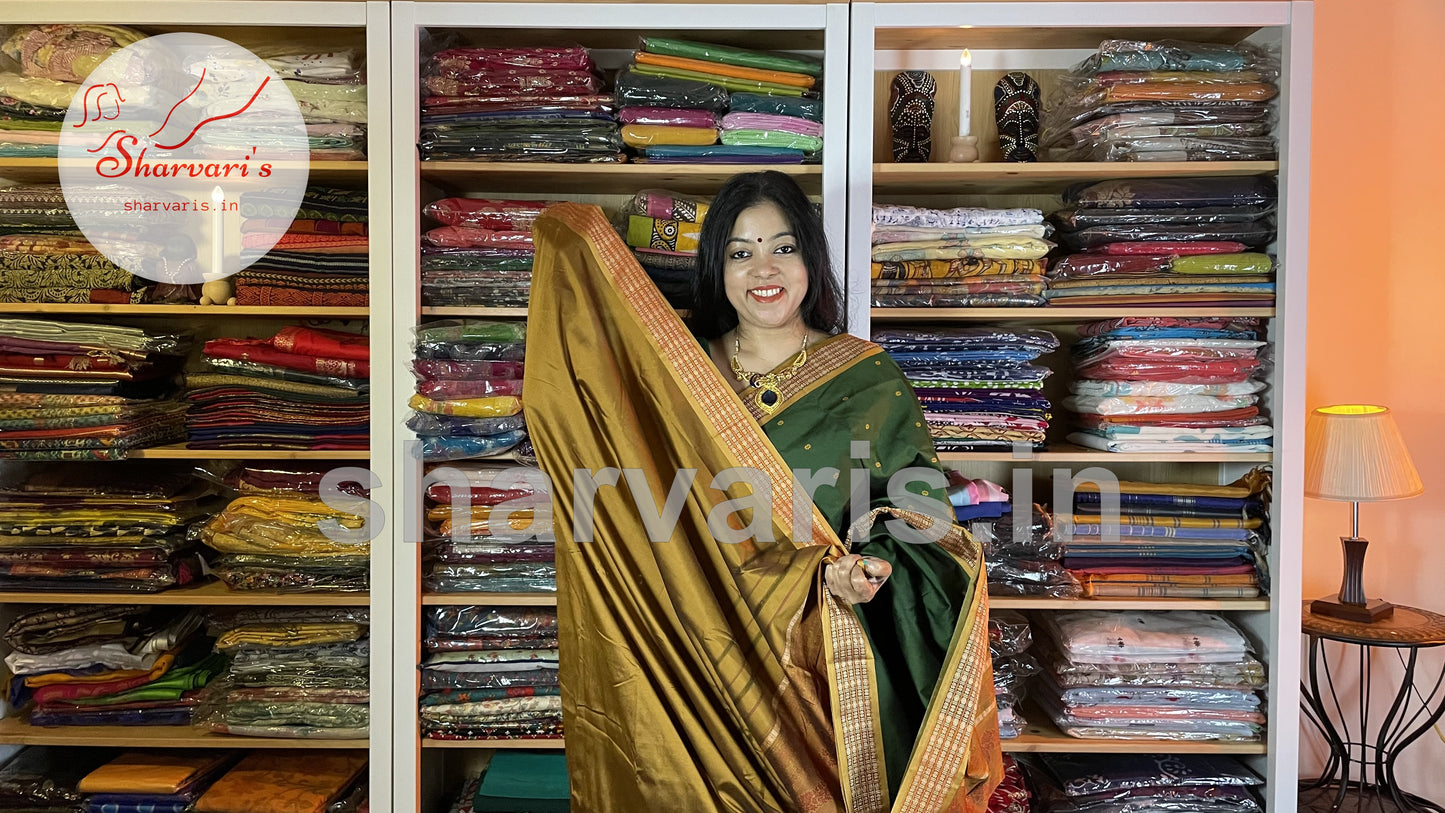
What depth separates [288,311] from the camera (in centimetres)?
230

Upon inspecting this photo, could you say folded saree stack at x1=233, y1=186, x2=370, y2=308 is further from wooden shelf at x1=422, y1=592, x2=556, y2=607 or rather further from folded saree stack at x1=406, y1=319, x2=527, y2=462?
wooden shelf at x1=422, y1=592, x2=556, y2=607

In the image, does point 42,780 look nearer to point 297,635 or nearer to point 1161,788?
point 297,635

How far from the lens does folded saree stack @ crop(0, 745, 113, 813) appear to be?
2361 mm

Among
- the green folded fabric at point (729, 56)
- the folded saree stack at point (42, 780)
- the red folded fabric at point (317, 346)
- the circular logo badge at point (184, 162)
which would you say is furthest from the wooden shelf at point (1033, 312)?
the folded saree stack at point (42, 780)

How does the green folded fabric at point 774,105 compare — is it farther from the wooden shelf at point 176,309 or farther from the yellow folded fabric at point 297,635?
the yellow folded fabric at point 297,635

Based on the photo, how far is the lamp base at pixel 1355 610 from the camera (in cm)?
241

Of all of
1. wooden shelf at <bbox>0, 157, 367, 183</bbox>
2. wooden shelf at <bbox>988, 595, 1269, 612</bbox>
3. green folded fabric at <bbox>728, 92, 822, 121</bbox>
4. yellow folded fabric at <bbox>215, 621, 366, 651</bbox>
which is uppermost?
green folded fabric at <bbox>728, 92, 822, 121</bbox>

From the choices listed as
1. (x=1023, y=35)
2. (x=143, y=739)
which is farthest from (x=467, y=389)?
(x=1023, y=35)

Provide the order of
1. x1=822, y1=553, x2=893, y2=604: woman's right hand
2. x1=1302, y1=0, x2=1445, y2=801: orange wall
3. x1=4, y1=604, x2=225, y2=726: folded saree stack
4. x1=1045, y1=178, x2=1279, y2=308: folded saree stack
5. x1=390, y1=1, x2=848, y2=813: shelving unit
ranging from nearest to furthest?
1. x1=822, y1=553, x2=893, y2=604: woman's right hand
2. x1=390, y1=1, x2=848, y2=813: shelving unit
3. x1=1045, y1=178, x2=1279, y2=308: folded saree stack
4. x1=4, y1=604, x2=225, y2=726: folded saree stack
5. x1=1302, y1=0, x2=1445, y2=801: orange wall

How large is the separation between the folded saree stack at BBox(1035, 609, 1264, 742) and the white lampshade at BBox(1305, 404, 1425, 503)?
41 centimetres

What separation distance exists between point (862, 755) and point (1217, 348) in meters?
1.30

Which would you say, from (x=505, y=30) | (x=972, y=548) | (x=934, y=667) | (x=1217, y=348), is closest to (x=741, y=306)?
(x=972, y=548)

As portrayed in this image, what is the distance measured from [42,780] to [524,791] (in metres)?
1.13

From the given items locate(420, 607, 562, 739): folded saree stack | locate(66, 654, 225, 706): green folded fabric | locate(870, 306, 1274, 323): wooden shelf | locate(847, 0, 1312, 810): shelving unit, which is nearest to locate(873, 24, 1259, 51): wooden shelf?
locate(847, 0, 1312, 810): shelving unit
